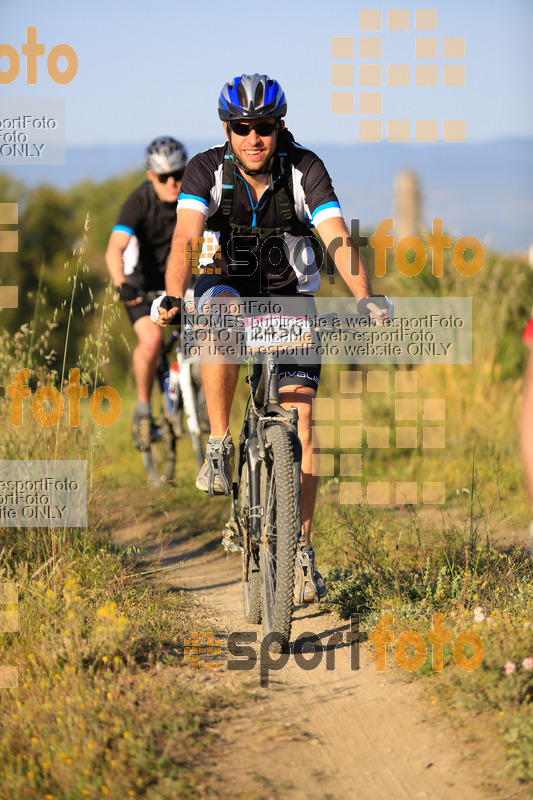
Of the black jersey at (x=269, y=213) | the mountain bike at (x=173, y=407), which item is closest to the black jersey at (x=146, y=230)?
the mountain bike at (x=173, y=407)

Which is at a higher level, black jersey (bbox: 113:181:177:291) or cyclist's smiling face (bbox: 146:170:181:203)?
cyclist's smiling face (bbox: 146:170:181:203)

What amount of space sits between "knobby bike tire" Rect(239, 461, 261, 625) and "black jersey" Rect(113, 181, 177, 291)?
3232 mm

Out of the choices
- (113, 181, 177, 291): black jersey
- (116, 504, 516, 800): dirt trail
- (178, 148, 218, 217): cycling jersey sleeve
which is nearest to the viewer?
(116, 504, 516, 800): dirt trail

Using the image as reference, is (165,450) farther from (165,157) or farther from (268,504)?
(268,504)

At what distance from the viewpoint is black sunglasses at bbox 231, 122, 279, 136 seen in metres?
3.98

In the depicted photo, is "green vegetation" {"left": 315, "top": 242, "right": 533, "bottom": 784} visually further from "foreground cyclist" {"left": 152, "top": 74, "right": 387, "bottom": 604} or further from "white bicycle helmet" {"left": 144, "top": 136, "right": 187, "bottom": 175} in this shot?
"white bicycle helmet" {"left": 144, "top": 136, "right": 187, "bottom": 175}

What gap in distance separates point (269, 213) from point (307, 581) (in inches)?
69.5

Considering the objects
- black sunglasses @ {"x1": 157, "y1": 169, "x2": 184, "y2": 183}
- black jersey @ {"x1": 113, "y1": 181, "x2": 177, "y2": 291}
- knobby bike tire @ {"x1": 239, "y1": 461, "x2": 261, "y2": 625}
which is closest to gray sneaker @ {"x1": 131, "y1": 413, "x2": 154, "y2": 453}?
black jersey @ {"x1": 113, "y1": 181, "x2": 177, "y2": 291}

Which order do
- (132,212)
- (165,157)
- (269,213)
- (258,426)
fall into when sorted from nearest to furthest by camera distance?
(258,426), (269,213), (165,157), (132,212)

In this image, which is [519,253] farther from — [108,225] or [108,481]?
[108,225]

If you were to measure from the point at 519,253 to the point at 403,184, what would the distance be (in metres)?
39.3

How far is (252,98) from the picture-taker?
3.94 meters

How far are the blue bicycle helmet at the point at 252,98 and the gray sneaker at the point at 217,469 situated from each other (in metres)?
1.54

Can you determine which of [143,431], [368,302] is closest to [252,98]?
[368,302]
